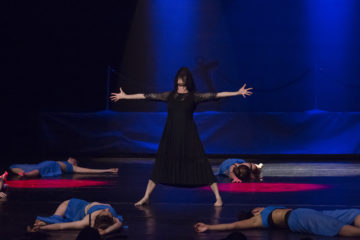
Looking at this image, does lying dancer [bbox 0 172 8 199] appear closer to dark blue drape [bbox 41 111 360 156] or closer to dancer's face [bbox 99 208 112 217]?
dancer's face [bbox 99 208 112 217]

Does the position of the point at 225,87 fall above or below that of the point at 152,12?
below

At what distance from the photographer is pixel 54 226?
4.67 metres

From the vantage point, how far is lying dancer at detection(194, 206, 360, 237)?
4273 mm

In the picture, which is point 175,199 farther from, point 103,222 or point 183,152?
point 103,222

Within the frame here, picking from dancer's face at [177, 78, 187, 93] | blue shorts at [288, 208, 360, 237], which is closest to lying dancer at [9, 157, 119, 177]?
dancer's face at [177, 78, 187, 93]

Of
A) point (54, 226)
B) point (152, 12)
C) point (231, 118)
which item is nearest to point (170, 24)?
point (152, 12)

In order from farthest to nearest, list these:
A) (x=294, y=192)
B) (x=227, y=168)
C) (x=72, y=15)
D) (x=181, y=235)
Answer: (x=72, y=15), (x=227, y=168), (x=294, y=192), (x=181, y=235)

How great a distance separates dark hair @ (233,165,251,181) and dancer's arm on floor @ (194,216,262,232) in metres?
3.86

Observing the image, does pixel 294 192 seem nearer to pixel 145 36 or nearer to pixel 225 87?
pixel 225 87

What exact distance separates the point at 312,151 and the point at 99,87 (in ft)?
17.9

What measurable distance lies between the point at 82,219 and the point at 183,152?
1.65 meters

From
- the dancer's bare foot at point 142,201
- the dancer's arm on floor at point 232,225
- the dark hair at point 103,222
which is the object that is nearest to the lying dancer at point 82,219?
the dark hair at point 103,222

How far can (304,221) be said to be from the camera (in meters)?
4.38

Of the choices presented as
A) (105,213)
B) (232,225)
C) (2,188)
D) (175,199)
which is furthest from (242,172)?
(105,213)
